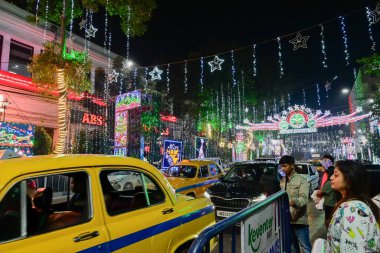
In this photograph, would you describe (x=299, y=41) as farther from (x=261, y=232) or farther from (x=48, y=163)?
(x=48, y=163)

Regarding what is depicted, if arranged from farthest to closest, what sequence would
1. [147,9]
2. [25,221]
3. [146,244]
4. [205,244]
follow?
[147,9] < [146,244] < [25,221] < [205,244]

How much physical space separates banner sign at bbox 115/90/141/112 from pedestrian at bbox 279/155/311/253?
12645 millimetres

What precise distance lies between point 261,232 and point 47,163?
7.24 ft

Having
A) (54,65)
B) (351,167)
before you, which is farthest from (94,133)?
(351,167)

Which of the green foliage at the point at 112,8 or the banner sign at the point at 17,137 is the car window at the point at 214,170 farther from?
the banner sign at the point at 17,137

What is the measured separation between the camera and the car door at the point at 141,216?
2850 millimetres

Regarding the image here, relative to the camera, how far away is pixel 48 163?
259 cm

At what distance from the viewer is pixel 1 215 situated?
2.19 m

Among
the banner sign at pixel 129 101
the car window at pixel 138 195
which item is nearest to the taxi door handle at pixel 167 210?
the car window at pixel 138 195

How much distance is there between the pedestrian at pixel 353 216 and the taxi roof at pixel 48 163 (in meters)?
2.19

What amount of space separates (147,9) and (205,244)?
13.4 m

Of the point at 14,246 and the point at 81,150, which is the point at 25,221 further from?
the point at 81,150

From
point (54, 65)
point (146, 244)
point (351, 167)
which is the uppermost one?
point (54, 65)

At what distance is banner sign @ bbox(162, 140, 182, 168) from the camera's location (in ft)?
55.4
